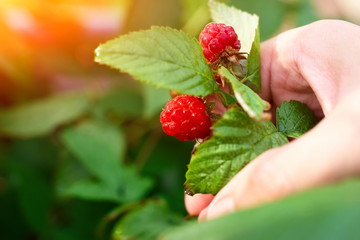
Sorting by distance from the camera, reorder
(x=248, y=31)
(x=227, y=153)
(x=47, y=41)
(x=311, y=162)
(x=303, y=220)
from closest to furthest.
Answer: (x=303, y=220) < (x=311, y=162) < (x=227, y=153) < (x=248, y=31) < (x=47, y=41)

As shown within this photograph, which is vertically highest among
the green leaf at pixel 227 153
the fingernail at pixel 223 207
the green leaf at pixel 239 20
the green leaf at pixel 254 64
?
the green leaf at pixel 239 20

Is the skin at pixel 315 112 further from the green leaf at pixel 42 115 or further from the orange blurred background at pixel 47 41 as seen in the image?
the orange blurred background at pixel 47 41

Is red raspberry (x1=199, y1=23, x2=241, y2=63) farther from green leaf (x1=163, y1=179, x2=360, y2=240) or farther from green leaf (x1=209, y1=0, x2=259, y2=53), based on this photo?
green leaf (x1=163, y1=179, x2=360, y2=240)

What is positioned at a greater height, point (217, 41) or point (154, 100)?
point (217, 41)

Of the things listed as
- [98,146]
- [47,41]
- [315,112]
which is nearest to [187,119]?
[315,112]

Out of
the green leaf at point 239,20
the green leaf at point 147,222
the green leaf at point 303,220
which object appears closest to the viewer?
the green leaf at point 303,220

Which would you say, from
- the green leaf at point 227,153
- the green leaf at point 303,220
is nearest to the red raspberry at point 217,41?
the green leaf at point 227,153

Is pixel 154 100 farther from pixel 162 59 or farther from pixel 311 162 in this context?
pixel 311 162
